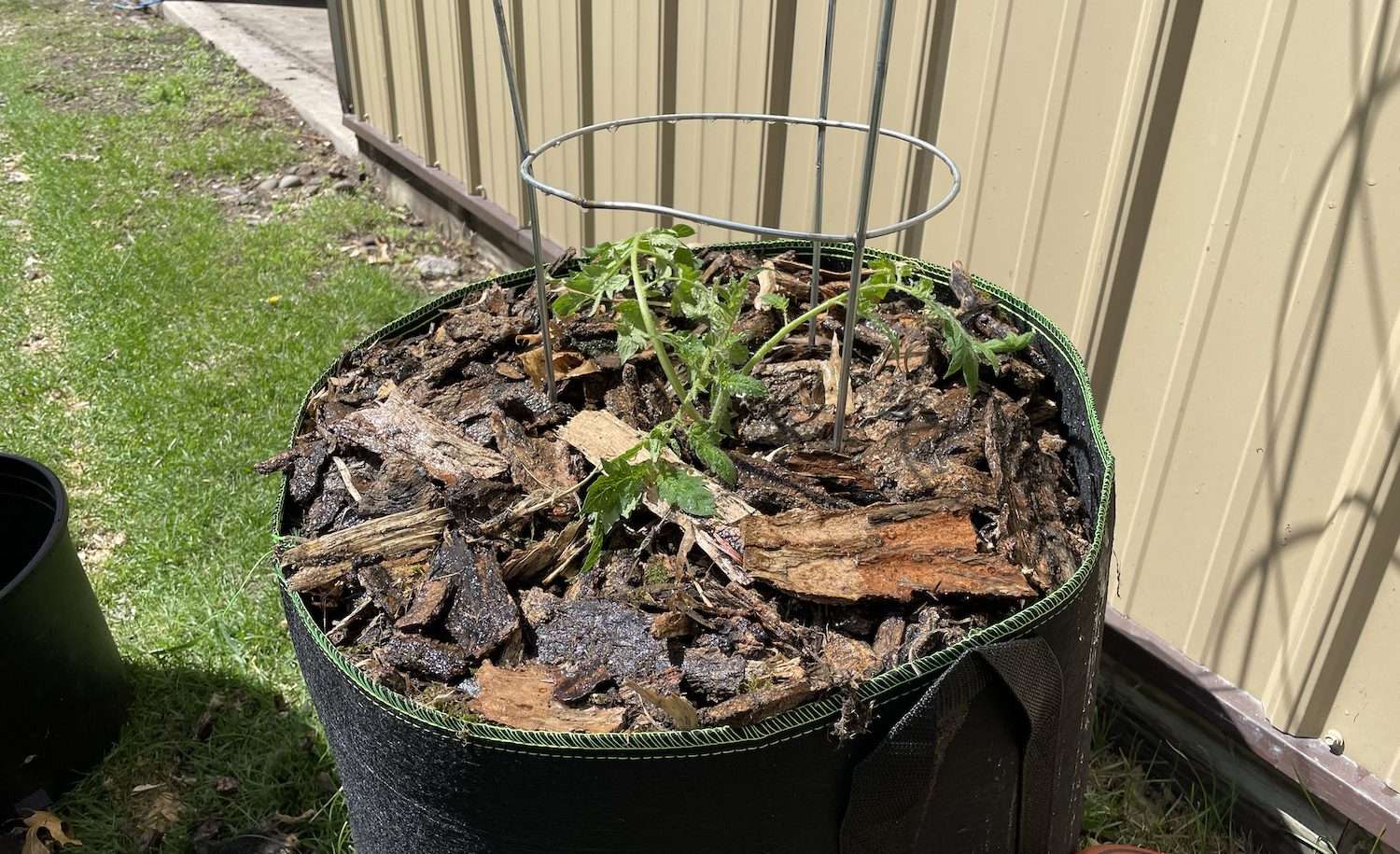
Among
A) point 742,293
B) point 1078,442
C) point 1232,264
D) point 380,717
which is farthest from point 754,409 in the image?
point 1232,264

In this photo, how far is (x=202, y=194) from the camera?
4.76 meters

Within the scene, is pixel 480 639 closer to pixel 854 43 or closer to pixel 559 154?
pixel 854 43

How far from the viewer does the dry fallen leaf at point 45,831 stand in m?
1.96

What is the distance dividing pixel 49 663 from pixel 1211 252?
2.25 meters

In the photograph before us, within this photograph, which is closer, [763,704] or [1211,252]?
[763,704]

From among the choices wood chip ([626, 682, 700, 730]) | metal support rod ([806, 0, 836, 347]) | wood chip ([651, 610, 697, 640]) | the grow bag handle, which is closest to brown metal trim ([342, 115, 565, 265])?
metal support rod ([806, 0, 836, 347])

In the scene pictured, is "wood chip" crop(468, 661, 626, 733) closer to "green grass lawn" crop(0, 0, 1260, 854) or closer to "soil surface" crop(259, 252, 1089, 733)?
"soil surface" crop(259, 252, 1089, 733)

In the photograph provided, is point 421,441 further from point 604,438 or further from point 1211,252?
point 1211,252

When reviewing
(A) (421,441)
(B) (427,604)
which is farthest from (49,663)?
(B) (427,604)

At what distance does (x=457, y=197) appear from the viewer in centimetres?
416

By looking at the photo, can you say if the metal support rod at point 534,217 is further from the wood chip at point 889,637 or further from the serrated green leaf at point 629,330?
the wood chip at point 889,637

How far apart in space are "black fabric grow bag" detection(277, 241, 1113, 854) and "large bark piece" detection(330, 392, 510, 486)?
33 cm

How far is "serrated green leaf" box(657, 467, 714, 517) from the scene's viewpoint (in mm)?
1240

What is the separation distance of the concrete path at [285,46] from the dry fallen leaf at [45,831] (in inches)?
149
